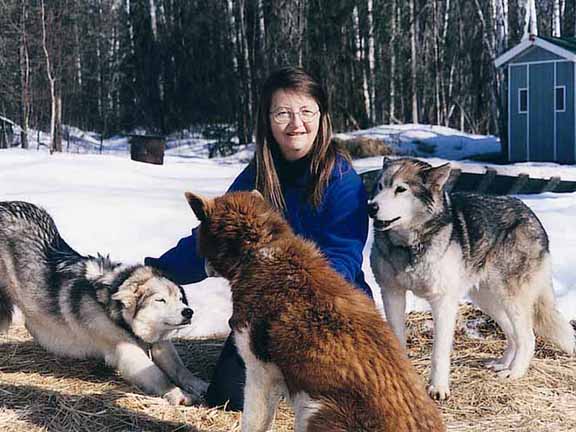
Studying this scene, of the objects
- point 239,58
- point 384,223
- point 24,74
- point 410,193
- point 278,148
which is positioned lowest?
point 384,223

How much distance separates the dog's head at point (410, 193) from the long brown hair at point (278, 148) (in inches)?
11.5

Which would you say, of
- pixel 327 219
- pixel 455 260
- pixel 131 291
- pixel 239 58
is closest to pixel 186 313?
pixel 131 291

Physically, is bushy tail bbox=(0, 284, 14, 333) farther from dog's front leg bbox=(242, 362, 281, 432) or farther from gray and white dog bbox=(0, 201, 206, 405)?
dog's front leg bbox=(242, 362, 281, 432)

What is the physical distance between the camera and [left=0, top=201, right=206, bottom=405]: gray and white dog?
3691 mm

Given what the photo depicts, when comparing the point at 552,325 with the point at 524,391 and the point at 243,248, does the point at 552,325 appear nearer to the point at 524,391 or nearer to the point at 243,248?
the point at 524,391

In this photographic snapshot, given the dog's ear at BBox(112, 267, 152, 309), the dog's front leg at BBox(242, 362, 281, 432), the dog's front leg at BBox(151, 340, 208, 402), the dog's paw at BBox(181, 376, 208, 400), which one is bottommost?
the dog's paw at BBox(181, 376, 208, 400)

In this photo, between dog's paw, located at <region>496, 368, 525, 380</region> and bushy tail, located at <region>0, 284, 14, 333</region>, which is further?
bushy tail, located at <region>0, 284, 14, 333</region>

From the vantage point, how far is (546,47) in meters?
18.2

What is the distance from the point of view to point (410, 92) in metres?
Result: 26.8

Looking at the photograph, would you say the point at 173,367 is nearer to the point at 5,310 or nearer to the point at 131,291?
the point at 131,291

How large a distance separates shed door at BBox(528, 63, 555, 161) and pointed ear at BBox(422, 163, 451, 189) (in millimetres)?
16350

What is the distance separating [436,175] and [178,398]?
175 centimetres

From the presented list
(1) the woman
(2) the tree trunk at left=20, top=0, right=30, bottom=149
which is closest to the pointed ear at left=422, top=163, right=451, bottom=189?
(1) the woman

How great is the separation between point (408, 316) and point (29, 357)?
2.54 m
